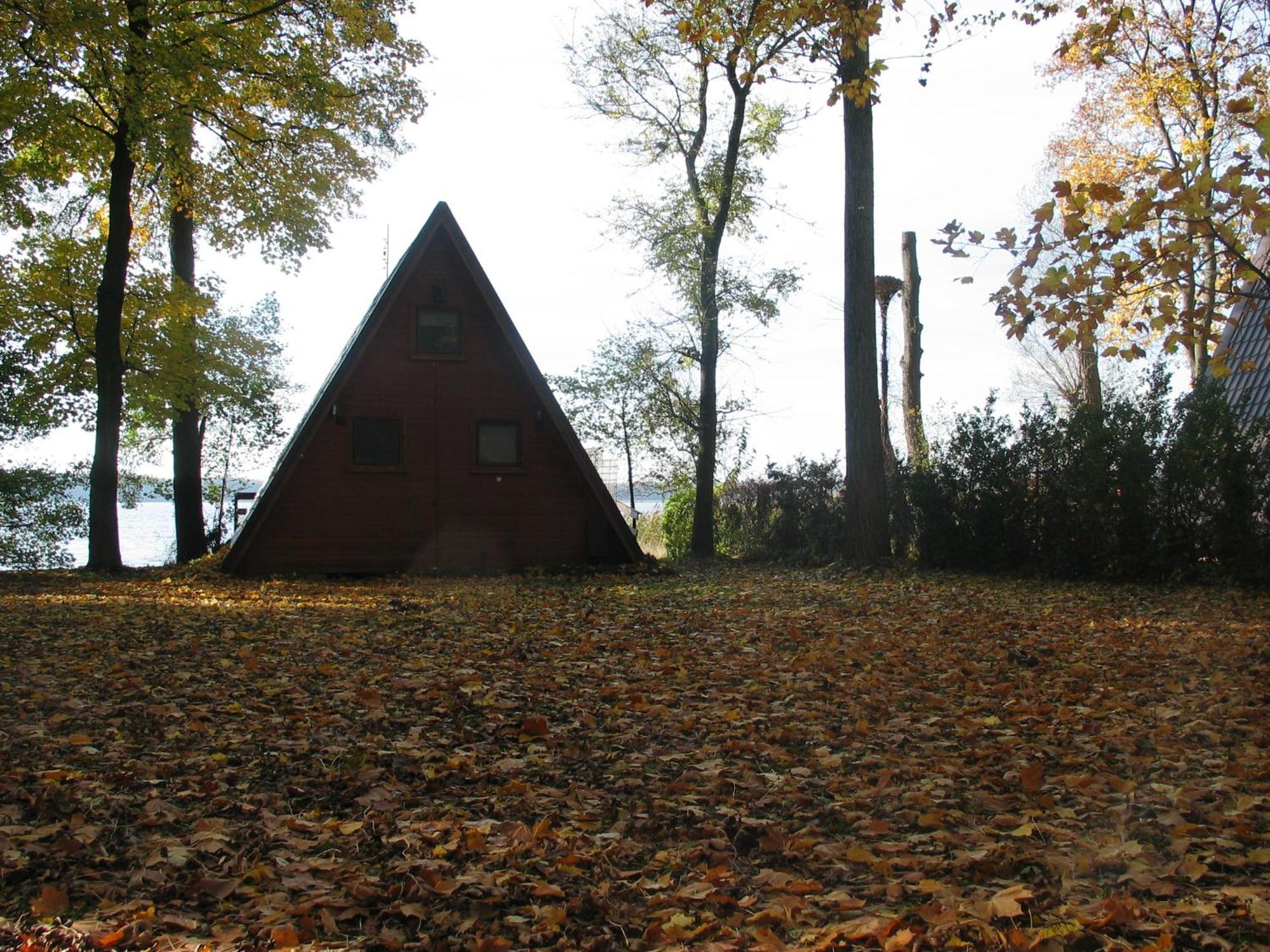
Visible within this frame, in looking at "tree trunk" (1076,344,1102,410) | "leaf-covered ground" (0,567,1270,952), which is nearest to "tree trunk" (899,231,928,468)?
"tree trunk" (1076,344,1102,410)

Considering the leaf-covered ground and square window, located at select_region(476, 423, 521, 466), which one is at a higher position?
square window, located at select_region(476, 423, 521, 466)

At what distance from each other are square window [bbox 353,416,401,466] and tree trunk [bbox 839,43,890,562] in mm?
7489

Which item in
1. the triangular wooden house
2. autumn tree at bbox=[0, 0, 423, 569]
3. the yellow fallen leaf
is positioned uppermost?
autumn tree at bbox=[0, 0, 423, 569]

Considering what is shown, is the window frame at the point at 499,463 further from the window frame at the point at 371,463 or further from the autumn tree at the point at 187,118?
the autumn tree at the point at 187,118

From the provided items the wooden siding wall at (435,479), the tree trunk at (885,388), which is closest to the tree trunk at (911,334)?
the tree trunk at (885,388)

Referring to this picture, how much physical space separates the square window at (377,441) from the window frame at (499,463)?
4.28 ft

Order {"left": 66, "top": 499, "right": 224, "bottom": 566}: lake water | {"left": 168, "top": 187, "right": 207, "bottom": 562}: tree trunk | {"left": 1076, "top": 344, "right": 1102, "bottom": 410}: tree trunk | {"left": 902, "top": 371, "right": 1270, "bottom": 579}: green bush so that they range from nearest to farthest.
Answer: {"left": 902, "top": 371, "right": 1270, "bottom": 579}: green bush < {"left": 168, "top": 187, "right": 207, "bottom": 562}: tree trunk < {"left": 66, "top": 499, "right": 224, "bottom": 566}: lake water < {"left": 1076, "top": 344, "right": 1102, "bottom": 410}: tree trunk

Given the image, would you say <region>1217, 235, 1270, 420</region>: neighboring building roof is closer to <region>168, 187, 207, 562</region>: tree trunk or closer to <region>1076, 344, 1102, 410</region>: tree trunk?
<region>1076, 344, 1102, 410</region>: tree trunk

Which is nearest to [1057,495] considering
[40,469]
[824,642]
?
[824,642]

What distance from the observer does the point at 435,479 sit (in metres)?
17.1

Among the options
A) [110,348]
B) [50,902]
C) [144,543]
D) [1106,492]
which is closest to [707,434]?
[1106,492]

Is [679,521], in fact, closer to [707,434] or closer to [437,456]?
[707,434]

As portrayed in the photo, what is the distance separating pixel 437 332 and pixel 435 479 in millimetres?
2502

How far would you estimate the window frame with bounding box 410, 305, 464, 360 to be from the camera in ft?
55.7
